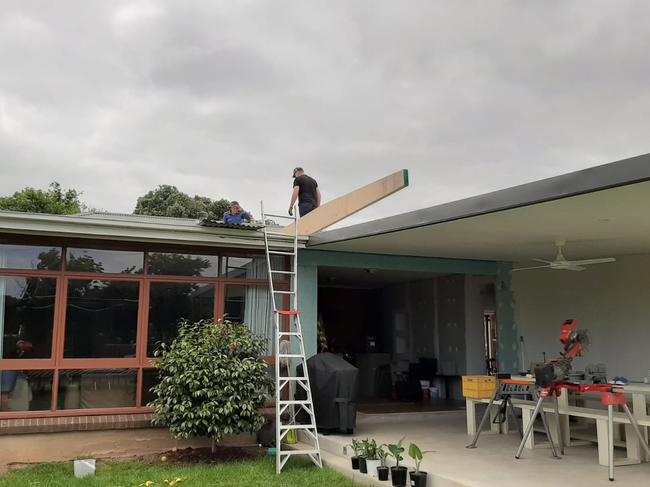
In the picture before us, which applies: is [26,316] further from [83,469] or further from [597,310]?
[597,310]

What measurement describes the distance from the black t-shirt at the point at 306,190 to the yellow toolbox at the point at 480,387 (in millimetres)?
3403

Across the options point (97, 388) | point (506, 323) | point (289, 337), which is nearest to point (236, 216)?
point (289, 337)

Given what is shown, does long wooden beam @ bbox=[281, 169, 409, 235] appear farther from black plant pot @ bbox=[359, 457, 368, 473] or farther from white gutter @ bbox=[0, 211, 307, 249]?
black plant pot @ bbox=[359, 457, 368, 473]

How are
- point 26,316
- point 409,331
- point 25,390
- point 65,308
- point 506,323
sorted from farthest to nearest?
point 409,331
point 506,323
point 65,308
point 26,316
point 25,390

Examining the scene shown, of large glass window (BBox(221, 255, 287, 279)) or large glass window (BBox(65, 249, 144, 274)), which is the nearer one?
large glass window (BBox(65, 249, 144, 274))

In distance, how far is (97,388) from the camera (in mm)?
6574

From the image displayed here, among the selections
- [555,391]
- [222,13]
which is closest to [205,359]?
[555,391]

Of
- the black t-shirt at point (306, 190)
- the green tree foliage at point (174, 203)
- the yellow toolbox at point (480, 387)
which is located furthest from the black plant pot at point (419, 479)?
the green tree foliage at point (174, 203)

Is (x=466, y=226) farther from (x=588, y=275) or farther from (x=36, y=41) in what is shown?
(x=36, y=41)

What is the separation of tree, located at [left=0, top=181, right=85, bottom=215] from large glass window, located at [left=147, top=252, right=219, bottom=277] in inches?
677

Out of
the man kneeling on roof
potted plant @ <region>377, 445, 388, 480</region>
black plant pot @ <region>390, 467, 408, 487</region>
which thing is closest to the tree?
the man kneeling on roof

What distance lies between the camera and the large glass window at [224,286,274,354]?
727 centimetres

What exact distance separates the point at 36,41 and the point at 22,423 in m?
6.71

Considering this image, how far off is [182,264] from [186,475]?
256 cm
